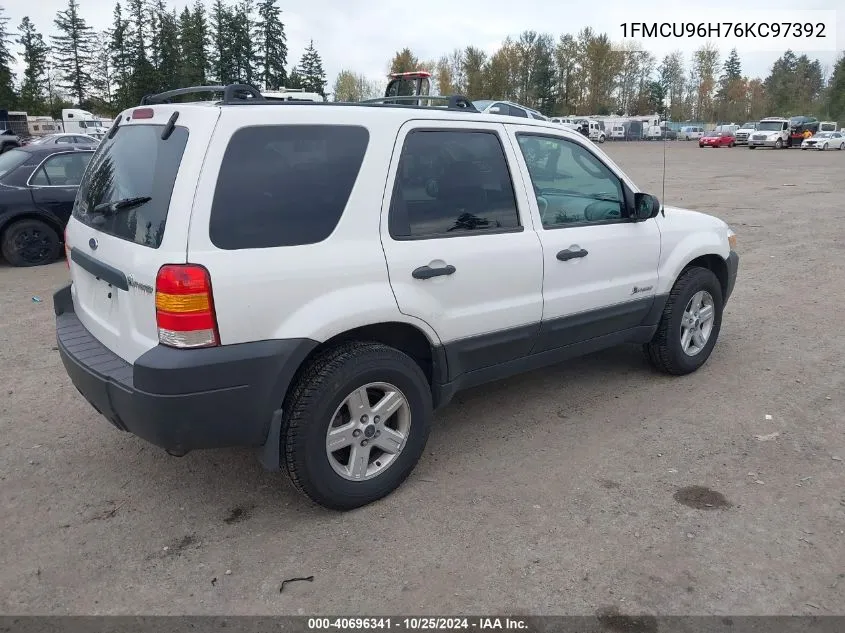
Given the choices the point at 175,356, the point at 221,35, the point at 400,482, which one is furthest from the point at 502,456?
the point at 221,35

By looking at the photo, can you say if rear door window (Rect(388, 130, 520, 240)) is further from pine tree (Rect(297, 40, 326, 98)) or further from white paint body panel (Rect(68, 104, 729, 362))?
pine tree (Rect(297, 40, 326, 98))

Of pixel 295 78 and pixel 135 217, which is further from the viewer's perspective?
pixel 295 78

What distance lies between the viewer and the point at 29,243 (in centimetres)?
903

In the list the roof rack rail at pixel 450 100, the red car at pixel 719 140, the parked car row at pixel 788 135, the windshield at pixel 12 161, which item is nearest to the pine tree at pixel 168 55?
the red car at pixel 719 140

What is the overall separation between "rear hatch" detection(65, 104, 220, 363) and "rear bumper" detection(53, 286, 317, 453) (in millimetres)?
143

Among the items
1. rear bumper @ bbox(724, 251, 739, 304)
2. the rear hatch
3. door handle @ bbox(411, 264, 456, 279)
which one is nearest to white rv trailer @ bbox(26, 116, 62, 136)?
the rear hatch

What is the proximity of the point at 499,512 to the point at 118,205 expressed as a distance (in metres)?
2.30

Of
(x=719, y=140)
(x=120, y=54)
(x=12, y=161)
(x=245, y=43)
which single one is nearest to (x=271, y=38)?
(x=245, y=43)

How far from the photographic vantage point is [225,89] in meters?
3.07

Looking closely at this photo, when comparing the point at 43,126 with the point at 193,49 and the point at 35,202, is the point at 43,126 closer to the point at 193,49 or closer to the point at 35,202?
the point at 193,49

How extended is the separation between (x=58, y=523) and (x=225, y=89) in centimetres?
217

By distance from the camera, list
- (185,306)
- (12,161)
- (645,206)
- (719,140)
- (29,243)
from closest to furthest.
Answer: (185,306), (645,206), (29,243), (12,161), (719,140)

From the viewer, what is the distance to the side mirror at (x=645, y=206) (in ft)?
14.2

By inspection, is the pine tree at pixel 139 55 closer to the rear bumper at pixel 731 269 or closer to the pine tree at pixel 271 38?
the pine tree at pixel 271 38
